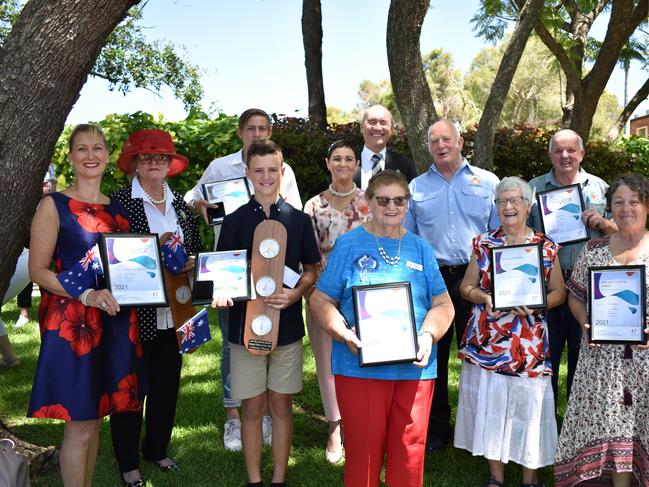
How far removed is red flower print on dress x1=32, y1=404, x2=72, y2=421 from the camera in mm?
3502

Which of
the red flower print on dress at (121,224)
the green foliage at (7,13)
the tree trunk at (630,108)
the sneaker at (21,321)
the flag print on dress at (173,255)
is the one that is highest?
the green foliage at (7,13)

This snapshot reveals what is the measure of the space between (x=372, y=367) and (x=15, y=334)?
6.23 m

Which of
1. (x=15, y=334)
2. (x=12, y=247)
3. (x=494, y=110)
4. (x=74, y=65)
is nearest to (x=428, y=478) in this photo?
(x=12, y=247)

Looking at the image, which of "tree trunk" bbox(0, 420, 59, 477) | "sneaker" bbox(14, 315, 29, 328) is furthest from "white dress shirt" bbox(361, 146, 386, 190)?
"sneaker" bbox(14, 315, 29, 328)

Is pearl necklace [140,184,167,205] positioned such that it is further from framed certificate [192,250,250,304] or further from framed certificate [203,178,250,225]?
framed certificate [192,250,250,304]

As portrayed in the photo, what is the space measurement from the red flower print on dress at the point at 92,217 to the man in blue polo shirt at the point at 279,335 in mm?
701

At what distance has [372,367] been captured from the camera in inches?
138

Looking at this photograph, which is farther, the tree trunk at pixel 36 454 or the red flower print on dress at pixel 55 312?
the tree trunk at pixel 36 454

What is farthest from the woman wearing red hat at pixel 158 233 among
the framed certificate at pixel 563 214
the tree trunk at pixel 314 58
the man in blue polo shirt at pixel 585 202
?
the tree trunk at pixel 314 58

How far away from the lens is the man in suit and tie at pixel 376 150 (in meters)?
5.12

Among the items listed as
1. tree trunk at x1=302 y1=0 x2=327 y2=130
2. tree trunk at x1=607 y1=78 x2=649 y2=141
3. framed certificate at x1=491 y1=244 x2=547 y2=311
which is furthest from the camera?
tree trunk at x1=607 y1=78 x2=649 y2=141

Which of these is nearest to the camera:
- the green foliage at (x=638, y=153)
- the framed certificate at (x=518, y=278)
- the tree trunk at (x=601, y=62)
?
the framed certificate at (x=518, y=278)

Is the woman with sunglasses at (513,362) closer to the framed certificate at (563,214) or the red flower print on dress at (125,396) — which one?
the framed certificate at (563,214)

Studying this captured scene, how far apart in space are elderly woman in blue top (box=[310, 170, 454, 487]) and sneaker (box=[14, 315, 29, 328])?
243 inches
